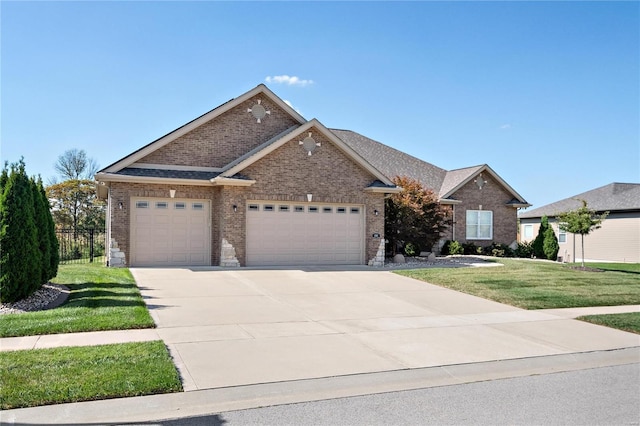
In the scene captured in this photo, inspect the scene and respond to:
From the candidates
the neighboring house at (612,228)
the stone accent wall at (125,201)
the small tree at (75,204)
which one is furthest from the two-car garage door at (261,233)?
the small tree at (75,204)

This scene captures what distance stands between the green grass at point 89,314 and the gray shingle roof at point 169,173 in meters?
5.65

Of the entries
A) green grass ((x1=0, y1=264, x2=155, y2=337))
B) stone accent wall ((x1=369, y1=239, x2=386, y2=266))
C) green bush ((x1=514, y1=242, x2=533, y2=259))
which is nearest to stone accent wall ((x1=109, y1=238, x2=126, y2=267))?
green grass ((x1=0, y1=264, x2=155, y2=337))

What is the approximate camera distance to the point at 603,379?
7.16 metres

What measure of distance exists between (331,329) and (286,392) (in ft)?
11.6

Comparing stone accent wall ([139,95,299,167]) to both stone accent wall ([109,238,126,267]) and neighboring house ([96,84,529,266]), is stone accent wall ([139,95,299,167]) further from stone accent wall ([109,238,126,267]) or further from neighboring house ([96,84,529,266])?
stone accent wall ([109,238,126,267])

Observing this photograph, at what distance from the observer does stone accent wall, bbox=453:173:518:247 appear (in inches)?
1122

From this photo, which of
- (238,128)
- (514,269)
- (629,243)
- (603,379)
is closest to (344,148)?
(238,128)

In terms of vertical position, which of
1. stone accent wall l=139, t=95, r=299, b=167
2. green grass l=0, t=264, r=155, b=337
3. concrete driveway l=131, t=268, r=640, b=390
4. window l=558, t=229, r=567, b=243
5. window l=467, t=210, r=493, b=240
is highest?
stone accent wall l=139, t=95, r=299, b=167

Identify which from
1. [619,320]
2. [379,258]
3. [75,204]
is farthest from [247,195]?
[75,204]

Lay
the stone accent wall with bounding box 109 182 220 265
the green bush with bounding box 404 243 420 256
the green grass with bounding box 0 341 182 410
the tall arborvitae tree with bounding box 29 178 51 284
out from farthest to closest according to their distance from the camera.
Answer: the green bush with bounding box 404 243 420 256 → the stone accent wall with bounding box 109 182 220 265 → the tall arborvitae tree with bounding box 29 178 51 284 → the green grass with bounding box 0 341 182 410

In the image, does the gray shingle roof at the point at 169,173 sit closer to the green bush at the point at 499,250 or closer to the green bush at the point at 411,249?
the green bush at the point at 411,249

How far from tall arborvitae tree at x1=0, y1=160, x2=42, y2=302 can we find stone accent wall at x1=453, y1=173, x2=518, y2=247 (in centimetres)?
2185

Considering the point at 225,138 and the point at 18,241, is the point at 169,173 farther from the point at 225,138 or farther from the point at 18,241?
the point at 18,241

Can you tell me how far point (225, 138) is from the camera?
20.6m
